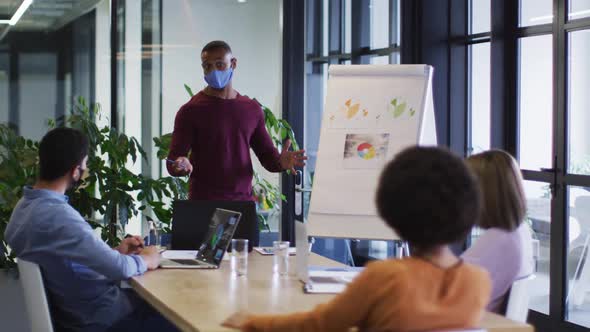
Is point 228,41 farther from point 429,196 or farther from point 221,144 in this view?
point 429,196

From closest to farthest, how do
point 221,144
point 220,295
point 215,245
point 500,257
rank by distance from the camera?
1. point 500,257
2. point 220,295
3. point 215,245
4. point 221,144

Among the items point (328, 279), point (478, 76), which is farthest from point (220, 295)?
point (478, 76)

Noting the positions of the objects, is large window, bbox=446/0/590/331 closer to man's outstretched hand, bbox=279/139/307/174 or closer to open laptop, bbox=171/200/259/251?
man's outstretched hand, bbox=279/139/307/174

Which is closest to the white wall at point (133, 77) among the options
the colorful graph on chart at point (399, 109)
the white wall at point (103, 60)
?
the white wall at point (103, 60)

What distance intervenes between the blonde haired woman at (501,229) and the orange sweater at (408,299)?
0.78m

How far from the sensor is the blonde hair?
2725 mm

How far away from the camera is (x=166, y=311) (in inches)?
108

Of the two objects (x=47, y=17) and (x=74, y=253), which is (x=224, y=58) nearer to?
(x=74, y=253)

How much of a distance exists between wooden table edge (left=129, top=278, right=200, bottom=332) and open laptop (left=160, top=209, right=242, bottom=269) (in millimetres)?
358

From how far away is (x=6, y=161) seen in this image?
5.42 meters

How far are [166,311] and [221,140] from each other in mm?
1914

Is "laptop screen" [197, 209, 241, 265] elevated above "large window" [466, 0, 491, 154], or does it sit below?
below

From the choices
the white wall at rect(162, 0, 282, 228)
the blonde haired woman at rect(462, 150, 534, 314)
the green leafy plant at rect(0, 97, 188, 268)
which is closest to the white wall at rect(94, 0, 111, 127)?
the white wall at rect(162, 0, 282, 228)

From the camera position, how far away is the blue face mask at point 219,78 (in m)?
4.60
